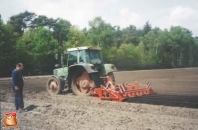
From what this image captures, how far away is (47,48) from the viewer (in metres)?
9.92

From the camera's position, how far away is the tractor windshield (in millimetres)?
8367

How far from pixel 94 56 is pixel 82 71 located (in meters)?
0.67

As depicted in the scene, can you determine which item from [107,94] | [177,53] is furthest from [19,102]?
[177,53]

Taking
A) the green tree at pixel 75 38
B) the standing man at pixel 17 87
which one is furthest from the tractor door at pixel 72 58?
the standing man at pixel 17 87

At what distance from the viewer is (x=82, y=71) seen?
8672 mm

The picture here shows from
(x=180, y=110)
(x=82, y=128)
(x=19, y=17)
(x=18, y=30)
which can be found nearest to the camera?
(x=82, y=128)

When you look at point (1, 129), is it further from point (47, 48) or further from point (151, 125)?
point (47, 48)

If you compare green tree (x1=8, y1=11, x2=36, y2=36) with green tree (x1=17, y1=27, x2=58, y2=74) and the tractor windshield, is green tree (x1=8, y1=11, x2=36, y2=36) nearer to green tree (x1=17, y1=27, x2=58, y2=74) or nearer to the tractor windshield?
green tree (x1=17, y1=27, x2=58, y2=74)

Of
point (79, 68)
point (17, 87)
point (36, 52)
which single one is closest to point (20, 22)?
point (17, 87)

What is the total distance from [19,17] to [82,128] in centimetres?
354

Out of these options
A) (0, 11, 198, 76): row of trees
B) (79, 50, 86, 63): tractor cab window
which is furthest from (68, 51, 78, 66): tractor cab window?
(0, 11, 198, 76): row of trees

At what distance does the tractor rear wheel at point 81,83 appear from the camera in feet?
28.1

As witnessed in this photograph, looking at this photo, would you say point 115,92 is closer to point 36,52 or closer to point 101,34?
point 36,52

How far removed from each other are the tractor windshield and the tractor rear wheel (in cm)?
50
